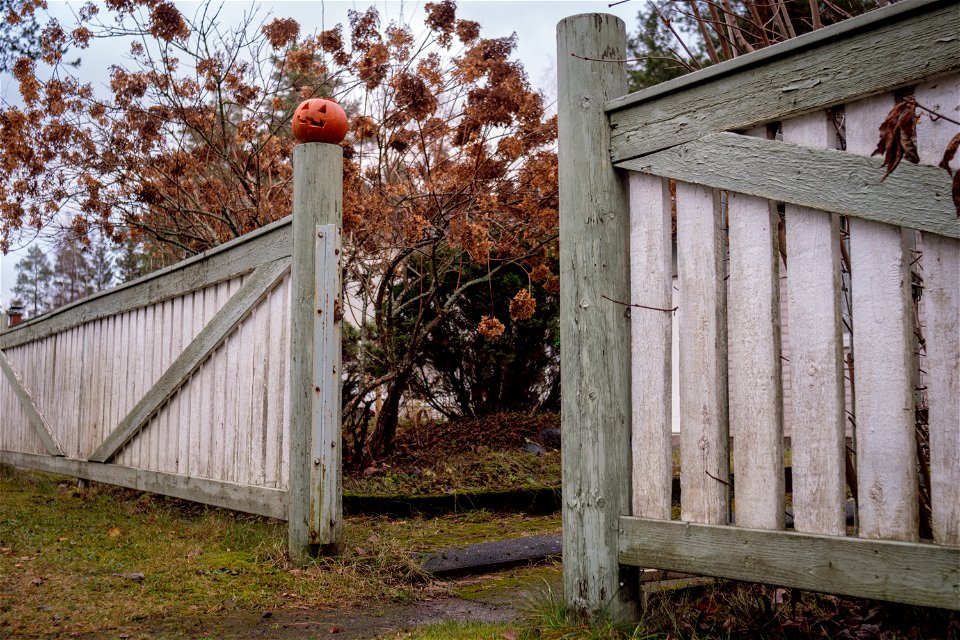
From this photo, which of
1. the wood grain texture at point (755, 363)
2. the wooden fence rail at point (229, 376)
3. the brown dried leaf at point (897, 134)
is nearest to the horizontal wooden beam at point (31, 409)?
the wooden fence rail at point (229, 376)

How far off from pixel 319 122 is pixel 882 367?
10.8ft

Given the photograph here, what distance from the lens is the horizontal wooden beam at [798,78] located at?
2127 millimetres

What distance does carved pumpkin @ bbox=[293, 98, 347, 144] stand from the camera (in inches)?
179

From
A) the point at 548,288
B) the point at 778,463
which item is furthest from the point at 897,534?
the point at 548,288

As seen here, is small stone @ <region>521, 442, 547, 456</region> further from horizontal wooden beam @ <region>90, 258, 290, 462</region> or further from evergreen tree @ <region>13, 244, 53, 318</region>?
evergreen tree @ <region>13, 244, 53, 318</region>

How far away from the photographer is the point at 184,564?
4.28m

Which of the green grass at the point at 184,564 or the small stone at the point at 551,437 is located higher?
the small stone at the point at 551,437

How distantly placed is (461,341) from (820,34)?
20.6ft

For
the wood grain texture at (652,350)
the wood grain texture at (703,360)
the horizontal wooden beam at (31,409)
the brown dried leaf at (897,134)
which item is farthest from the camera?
the horizontal wooden beam at (31,409)

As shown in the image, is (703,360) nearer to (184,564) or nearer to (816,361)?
(816,361)

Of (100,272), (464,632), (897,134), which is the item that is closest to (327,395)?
(464,632)

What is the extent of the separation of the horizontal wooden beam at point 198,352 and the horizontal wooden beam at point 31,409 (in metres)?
1.26

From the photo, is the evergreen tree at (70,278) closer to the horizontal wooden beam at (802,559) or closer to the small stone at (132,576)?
the small stone at (132,576)

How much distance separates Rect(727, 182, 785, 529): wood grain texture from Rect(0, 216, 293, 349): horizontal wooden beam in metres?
2.83
